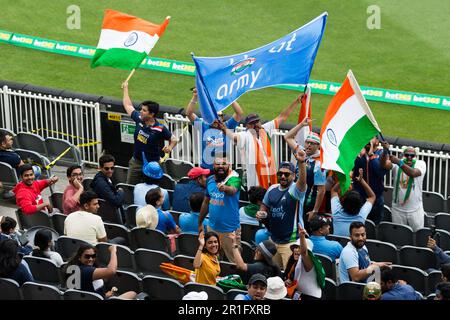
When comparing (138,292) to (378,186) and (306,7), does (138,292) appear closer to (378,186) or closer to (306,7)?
(378,186)

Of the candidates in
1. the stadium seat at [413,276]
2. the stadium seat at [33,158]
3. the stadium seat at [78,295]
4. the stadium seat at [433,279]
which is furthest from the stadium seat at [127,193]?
the stadium seat at [433,279]

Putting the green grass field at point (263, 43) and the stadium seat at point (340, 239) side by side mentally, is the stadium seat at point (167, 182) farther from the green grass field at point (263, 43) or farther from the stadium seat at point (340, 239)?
the green grass field at point (263, 43)

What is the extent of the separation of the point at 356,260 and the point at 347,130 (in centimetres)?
155

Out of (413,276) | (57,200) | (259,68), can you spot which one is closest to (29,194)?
(57,200)

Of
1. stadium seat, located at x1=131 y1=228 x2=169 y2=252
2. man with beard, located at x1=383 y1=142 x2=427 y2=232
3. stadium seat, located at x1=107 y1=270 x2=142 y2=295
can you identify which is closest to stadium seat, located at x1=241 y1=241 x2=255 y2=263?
stadium seat, located at x1=131 y1=228 x2=169 y2=252

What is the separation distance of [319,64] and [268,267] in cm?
1054

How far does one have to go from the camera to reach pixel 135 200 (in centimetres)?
1472

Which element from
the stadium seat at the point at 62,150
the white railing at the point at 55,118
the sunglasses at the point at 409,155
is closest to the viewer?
the sunglasses at the point at 409,155

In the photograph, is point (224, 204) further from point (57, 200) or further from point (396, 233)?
point (57, 200)

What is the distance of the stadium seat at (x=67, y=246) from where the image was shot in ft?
43.4

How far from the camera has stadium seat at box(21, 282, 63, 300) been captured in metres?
11.8

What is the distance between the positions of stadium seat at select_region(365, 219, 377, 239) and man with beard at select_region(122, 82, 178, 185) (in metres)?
3.18

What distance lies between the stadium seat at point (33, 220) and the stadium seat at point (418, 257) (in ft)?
14.2

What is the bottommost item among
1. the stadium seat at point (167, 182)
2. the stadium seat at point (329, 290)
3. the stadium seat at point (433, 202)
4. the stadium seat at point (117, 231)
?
the stadium seat at point (329, 290)
